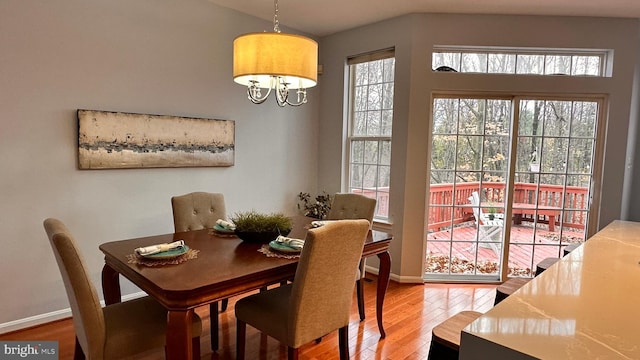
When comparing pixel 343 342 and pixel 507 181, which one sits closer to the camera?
pixel 343 342

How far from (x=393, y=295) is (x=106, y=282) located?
2376 mm

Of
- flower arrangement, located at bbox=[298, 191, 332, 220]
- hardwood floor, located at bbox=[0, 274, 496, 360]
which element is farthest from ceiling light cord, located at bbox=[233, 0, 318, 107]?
flower arrangement, located at bbox=[298, 191, 332, 220]

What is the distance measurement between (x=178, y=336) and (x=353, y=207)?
1.76 meters

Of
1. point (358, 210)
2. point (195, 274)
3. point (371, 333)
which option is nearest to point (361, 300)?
point (371, 333)

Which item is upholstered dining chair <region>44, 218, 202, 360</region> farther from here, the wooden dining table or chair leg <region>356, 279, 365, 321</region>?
chair leg <region>356, 279, 365, 321</region>

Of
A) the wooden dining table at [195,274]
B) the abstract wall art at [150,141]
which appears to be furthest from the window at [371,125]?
the wooden dining table at [195,274]

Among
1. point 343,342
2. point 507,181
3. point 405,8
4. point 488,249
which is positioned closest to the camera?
point 343,342

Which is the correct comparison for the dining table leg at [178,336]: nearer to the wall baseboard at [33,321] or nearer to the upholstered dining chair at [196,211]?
the upholstered dining chair at [196,211]

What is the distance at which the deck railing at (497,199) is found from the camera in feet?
12.2

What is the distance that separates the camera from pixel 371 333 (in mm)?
2732

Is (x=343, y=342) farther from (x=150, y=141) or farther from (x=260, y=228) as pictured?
(x=150, y=141)

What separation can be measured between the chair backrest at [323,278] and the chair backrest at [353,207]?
0.92 metres

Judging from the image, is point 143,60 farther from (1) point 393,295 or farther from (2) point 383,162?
(1) point 393,295

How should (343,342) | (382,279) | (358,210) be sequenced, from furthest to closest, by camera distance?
(358,210) → (382,279) → (343,342)
